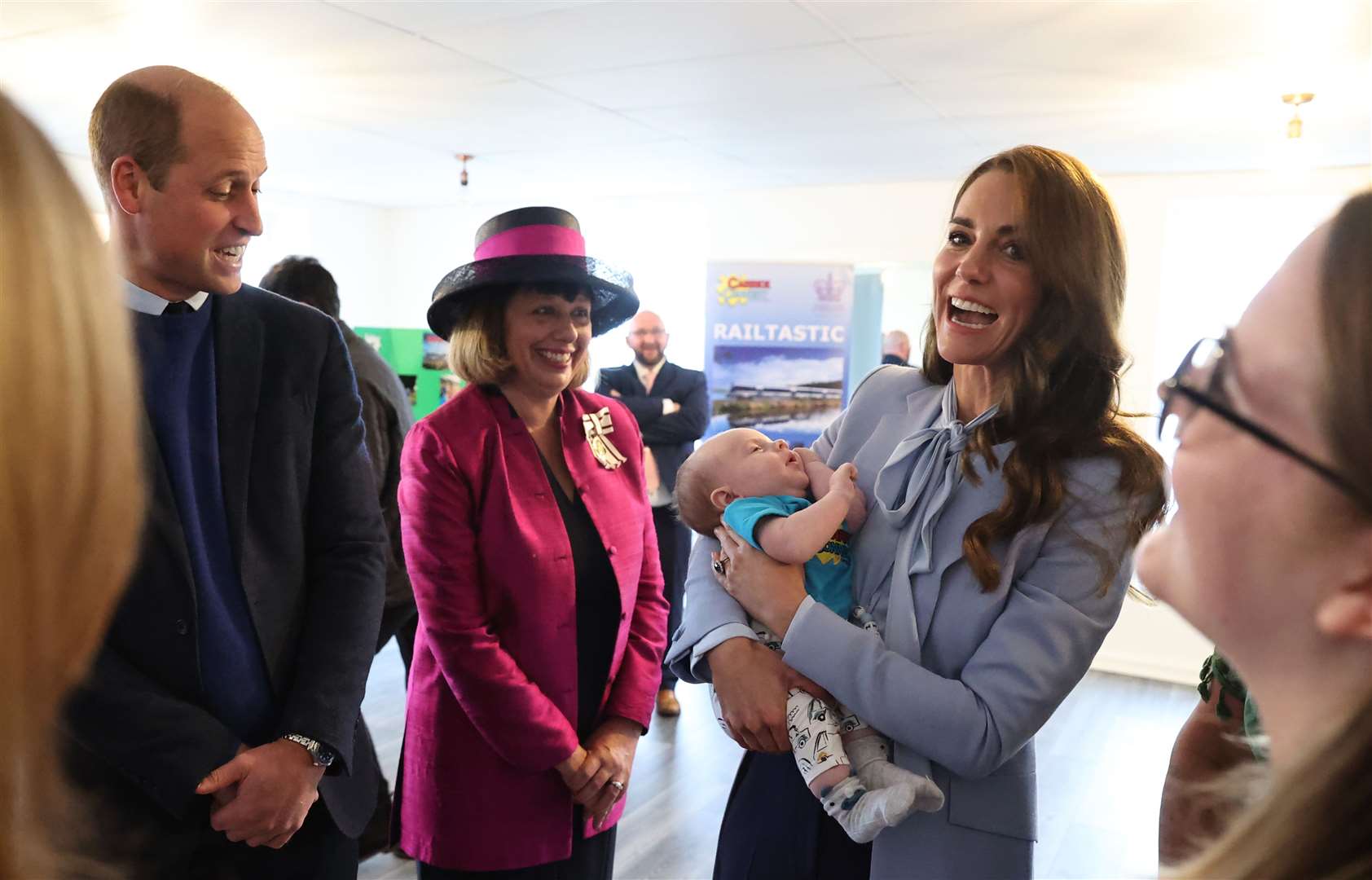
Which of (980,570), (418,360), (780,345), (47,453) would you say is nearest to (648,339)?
(780,345)

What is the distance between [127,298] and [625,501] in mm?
1126

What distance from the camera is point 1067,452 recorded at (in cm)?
132

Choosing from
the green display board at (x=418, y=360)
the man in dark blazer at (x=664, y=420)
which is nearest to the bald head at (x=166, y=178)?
the man in dark blazer at (x=664, y=420)

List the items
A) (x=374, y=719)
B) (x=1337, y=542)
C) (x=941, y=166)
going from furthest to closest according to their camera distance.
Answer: (x=941, y=166), (x=374, y=719), (x=1337, y=542)

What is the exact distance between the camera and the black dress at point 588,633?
6.57 feet

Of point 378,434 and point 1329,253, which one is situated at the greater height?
point 1329,253

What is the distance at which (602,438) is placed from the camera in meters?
2.23

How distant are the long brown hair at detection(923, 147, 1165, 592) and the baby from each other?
10.3 inches

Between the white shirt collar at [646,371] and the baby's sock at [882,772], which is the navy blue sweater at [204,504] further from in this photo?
the white shirt collar at [646,371]

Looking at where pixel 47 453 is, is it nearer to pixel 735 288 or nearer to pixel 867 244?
pixel 735 288

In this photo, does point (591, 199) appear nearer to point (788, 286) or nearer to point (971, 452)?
point (788, 286)

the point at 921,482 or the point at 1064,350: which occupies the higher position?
the point at 1064,350

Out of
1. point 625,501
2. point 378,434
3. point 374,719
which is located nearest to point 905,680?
point 625,501

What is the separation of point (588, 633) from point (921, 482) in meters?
0.94
